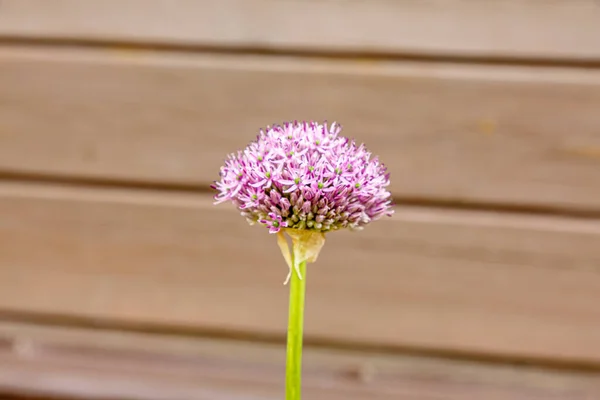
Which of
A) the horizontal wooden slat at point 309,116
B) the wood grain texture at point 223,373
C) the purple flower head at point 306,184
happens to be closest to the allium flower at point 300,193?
the purple flower head at point 306,184

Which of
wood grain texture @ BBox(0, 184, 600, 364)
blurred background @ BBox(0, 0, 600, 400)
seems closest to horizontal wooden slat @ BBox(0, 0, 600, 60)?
blurred background @ BBox(0, 0, 600, 400)

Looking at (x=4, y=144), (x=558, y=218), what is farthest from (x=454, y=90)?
(x=4, y=144)

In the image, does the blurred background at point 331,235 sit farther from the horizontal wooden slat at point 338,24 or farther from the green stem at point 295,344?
the green stem at point 295,344

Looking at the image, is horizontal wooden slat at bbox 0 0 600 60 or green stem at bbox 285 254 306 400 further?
horizontal wooden slat at bbox 0 0 600 60

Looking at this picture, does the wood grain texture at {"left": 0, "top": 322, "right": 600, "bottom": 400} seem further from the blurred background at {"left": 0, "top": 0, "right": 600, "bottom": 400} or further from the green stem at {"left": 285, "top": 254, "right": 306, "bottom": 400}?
the green stem at {"left": 285, "top": 254, "right": 306, "bottom": 400}

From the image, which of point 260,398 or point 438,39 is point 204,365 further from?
point 438,39

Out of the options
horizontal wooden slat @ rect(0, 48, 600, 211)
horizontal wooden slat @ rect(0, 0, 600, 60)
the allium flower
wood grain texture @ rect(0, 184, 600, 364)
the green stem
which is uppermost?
horizontal wooden slat @ rect(0, 0, 600, 60)
